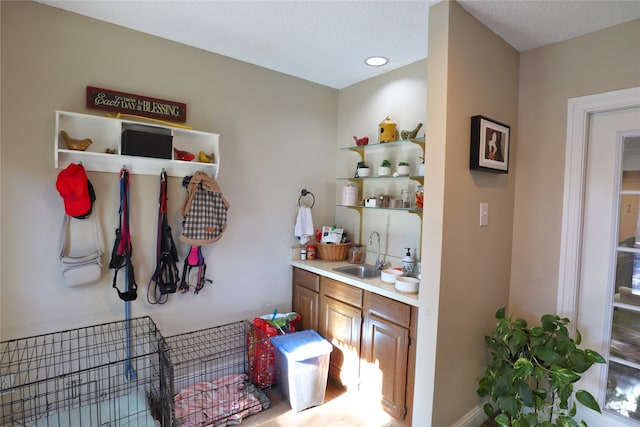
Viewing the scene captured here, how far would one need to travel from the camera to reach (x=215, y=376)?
2.55 m

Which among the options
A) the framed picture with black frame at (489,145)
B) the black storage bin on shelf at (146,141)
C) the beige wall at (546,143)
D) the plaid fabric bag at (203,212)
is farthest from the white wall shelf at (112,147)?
the beige wall at (546,143)

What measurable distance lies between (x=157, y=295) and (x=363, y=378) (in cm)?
156

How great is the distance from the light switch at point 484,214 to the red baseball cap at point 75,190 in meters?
2.35

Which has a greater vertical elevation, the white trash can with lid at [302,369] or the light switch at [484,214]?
the light switch at [484,214]

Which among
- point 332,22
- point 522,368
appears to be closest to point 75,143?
point 332,22

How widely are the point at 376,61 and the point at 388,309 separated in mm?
1824

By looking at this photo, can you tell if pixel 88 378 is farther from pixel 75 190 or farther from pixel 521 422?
pixel 521 422

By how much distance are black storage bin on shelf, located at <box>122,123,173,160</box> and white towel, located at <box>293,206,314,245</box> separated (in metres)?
1.17

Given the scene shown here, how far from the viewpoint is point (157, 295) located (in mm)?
2328

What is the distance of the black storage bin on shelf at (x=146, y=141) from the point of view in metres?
2.03

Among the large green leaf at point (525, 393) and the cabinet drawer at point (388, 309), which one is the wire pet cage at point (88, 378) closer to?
the cabinet drawer at point (388, 309)

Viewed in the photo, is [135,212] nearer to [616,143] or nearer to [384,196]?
[384,196]

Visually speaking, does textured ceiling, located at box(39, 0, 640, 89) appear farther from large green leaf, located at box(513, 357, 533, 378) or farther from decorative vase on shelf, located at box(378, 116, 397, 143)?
large green leaf, located at box(513, 357, 533, 378)

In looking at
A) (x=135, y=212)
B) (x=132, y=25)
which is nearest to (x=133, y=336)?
(x=135, y=212)
